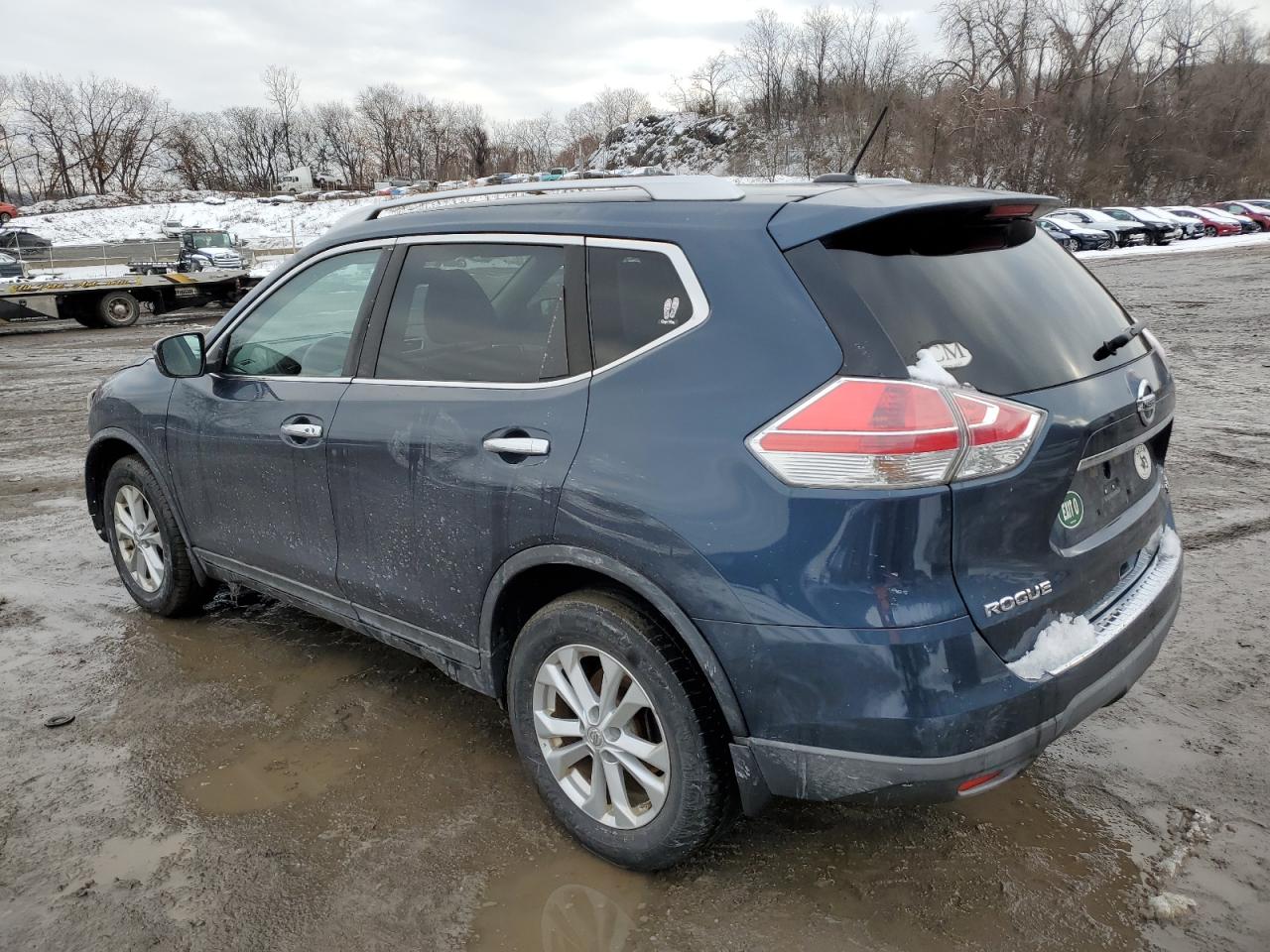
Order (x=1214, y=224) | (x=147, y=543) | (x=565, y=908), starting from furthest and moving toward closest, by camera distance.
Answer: (x=1214, y=224) < (x=147, y=543) < (x=565, y=908)

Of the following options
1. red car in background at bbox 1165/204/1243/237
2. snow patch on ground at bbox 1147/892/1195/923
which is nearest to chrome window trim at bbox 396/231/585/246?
snow patch on ground at bbox 1147/892/1195/923

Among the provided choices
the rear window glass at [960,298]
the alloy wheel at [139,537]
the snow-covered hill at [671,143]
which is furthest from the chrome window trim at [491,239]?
the snow-covered hill at [671,143]

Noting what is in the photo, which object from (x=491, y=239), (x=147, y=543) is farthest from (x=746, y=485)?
(x=147, y=543)

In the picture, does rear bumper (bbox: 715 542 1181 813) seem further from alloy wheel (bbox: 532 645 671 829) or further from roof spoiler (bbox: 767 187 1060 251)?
roof spoiler (bbox: 767 187 1060 251)

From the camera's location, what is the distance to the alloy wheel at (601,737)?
2.42m

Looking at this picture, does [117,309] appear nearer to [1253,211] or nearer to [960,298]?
[960,298]

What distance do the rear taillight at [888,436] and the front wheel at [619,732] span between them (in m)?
0.60

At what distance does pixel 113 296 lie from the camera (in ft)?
63.2

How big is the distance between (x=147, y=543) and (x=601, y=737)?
9.85 ft

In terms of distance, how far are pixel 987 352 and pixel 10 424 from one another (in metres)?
10.4

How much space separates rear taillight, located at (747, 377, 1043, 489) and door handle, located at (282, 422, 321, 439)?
1.78 metres

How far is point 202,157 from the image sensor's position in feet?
271

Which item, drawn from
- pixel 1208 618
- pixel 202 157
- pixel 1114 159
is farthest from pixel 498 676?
pixel 202 157

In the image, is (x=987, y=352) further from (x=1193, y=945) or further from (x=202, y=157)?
(x=202, y=157)
